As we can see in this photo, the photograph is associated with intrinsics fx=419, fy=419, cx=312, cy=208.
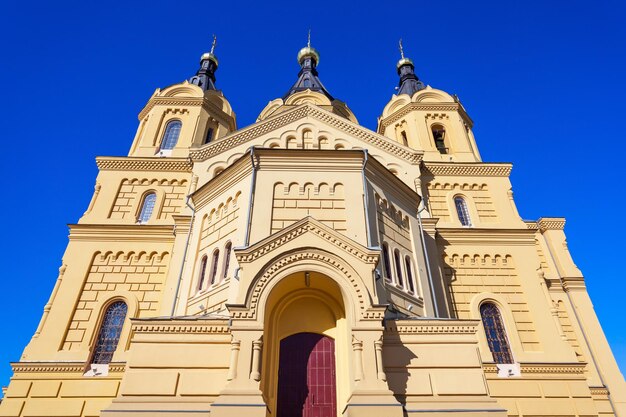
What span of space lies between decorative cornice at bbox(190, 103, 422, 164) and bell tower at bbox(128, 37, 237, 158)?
3220 millimetres

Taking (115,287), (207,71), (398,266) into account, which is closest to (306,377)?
(398,266)

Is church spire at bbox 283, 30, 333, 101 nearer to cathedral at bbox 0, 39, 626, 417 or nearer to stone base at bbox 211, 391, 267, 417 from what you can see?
cathedral at bbox 0, 39, 626, 417

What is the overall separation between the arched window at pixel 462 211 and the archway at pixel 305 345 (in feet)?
34.7

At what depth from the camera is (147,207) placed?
20.0 m

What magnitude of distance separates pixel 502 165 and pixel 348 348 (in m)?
15.3

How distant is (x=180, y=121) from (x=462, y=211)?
640 inches

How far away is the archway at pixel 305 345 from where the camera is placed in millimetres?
11430

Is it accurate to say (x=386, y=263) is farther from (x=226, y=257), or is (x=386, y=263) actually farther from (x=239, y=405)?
(x=239, y=405)

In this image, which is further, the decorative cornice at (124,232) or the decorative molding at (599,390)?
the decorative molding at (599,390)

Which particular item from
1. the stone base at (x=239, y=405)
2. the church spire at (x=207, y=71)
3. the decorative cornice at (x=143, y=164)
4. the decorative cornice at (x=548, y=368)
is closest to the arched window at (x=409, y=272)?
the decorative cornice at (x=548, y=368)

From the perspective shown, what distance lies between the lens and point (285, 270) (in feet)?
38.5

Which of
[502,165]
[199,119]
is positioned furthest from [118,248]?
[502,165]

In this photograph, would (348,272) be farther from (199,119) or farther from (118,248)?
(199,119)

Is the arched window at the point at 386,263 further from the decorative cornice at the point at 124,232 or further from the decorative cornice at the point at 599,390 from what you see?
the decorative cornice at the point at 599,390
